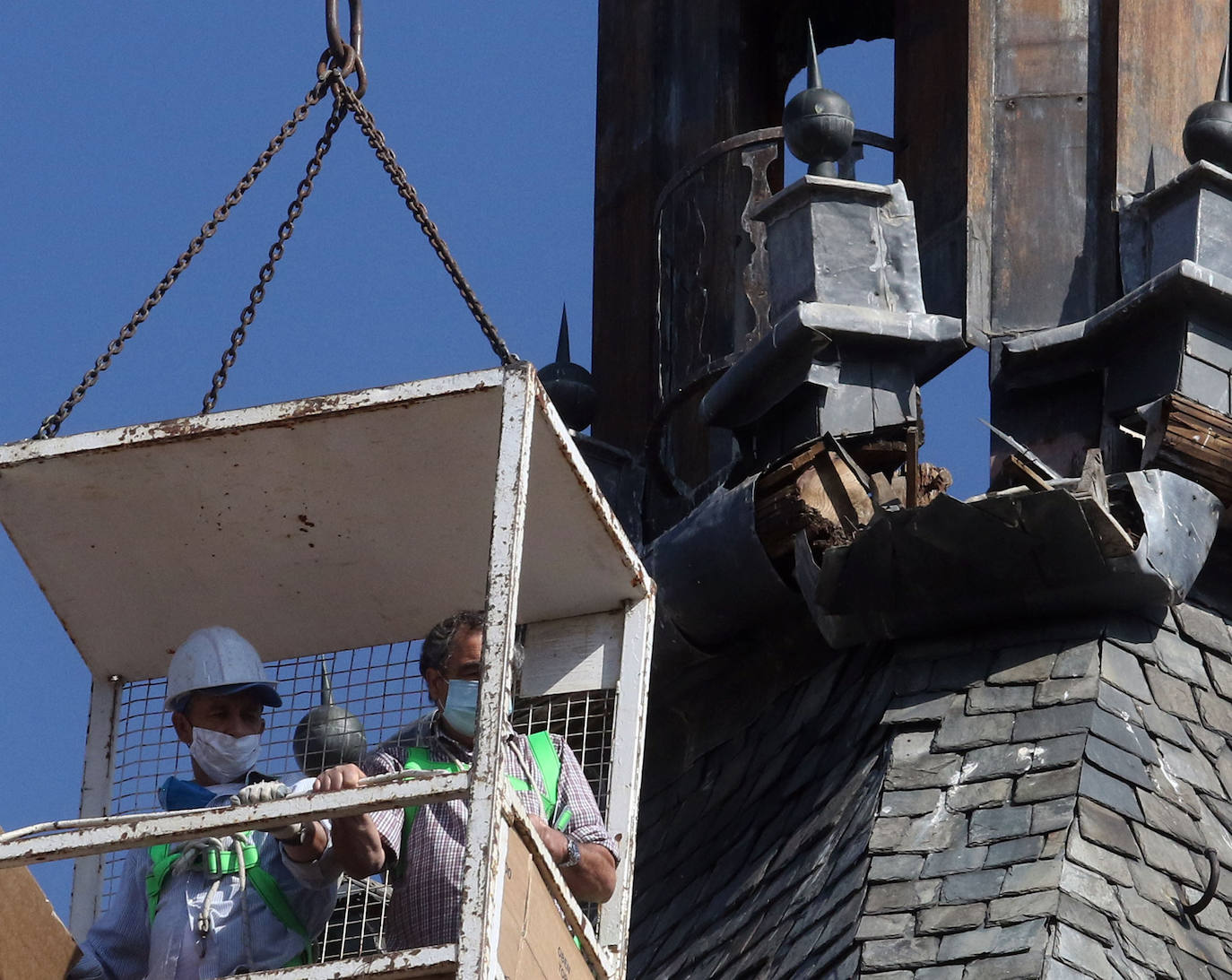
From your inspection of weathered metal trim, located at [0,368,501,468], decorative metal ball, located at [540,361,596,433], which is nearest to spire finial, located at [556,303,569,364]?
decorative metal ball, located at [540,361,596,433]

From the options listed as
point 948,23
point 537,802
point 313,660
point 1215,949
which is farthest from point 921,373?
point 537,802

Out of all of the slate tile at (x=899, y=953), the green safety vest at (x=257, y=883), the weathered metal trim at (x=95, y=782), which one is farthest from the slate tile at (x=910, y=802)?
the green safety vest at (x=257, y=883)

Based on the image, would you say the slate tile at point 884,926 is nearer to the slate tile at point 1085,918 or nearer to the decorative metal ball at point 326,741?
the slate tile at point 1085,918

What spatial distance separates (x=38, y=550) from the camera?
377 inches

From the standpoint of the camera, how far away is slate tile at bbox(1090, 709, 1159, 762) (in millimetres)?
12859

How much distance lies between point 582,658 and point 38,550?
1606mm

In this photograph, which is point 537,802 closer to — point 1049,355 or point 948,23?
point 1049,355

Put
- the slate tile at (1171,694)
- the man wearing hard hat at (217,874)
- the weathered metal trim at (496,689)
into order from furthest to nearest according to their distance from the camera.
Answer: the slate tile at (1171,694) < the man wearing hard hat at (217,874) < the weathered metal trim at (496,689)

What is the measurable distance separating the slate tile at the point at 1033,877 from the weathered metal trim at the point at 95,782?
369 centimetres

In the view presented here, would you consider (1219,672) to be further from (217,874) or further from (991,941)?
(217,874)

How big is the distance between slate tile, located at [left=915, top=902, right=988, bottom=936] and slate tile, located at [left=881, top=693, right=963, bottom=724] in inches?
50.5

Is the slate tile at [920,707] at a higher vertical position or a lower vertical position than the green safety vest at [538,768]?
→ higher

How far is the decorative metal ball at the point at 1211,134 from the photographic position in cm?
1461

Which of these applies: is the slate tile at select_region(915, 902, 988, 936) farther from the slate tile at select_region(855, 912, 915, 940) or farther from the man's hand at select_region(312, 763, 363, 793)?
the man's hand at select_region(312, 763, 363, 793)
